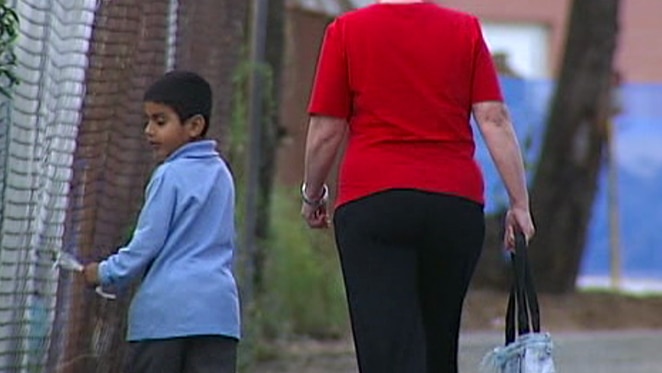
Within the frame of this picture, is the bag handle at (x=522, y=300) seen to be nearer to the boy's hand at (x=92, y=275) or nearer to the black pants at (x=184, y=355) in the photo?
the black pants at (x=184, y=355)

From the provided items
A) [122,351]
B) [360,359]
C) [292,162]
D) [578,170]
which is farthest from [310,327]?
[360,359]

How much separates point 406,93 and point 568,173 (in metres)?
10.5

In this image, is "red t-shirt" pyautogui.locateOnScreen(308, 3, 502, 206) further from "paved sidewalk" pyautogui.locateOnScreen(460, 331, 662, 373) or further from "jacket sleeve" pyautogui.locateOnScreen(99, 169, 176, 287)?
"paved sidewalk" pyautogui.locateOnScreen(460, 331, 662, 373)

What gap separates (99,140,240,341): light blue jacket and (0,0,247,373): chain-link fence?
634 mm

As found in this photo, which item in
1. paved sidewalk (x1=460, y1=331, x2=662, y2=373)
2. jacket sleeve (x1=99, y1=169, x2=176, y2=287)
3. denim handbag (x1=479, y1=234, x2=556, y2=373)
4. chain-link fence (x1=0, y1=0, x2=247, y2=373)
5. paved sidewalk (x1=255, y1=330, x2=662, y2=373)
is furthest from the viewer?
paved sidewalk (x1=460, y1=331, x2=662, y2=373)

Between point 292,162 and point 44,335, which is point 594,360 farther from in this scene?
point 44,335

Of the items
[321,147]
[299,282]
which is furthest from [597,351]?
[321,147]

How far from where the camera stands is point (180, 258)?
547 centimetres

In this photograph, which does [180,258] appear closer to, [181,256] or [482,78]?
[181,256]

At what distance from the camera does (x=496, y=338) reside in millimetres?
12758

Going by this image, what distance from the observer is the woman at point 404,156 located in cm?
548

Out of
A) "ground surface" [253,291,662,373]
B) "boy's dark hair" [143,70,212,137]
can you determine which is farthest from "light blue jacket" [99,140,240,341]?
"ground surface" [253,291,662,373]

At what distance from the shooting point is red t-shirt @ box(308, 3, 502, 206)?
549cm

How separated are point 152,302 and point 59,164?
2.72ft
